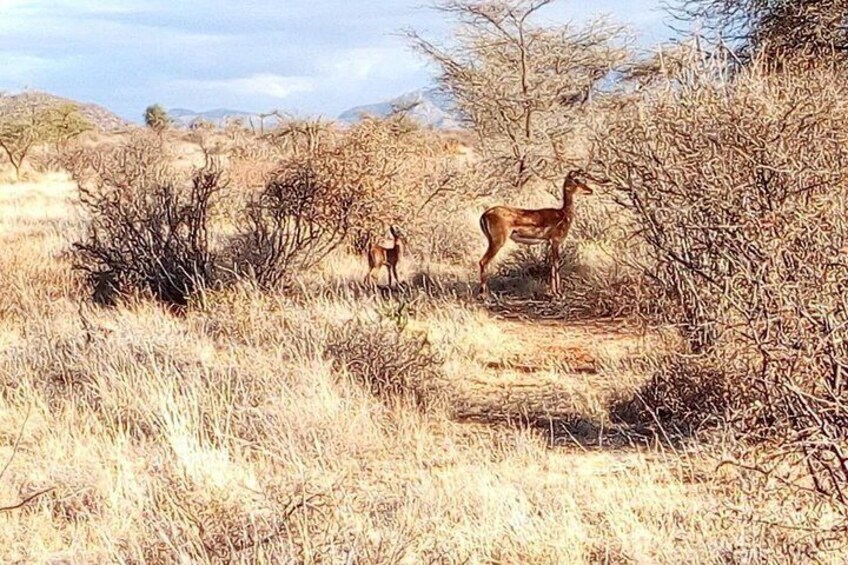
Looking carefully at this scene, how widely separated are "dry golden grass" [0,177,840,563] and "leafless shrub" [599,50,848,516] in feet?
1.39

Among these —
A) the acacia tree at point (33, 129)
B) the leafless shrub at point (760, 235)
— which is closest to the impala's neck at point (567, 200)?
the leafless shrub at point (760, 235)

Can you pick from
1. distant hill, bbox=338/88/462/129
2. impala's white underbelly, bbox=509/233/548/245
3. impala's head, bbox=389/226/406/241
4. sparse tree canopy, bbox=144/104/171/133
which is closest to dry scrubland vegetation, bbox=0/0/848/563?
impala's head, bbox=389/226/406/241

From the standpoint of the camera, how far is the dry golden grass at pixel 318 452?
404 centimetres

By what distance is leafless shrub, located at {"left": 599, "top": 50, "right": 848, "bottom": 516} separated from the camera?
11.4 feet

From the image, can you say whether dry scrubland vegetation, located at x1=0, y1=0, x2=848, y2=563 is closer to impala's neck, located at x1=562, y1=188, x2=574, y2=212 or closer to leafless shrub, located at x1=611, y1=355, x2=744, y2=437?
leafless shrub, located at x1=611, y1=355, x2=744, y2=437

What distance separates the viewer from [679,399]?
6.33 meters

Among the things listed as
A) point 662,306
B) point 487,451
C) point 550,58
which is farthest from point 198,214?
point 550,58

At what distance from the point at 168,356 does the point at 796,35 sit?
8068mm

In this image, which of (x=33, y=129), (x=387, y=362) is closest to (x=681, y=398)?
(x=387, y=362)

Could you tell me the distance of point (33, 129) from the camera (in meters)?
38.0

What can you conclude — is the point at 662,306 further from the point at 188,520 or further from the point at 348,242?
the point at 348,242

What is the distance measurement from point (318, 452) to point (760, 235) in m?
2.40

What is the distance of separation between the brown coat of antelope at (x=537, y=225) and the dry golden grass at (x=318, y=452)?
2.09 metres

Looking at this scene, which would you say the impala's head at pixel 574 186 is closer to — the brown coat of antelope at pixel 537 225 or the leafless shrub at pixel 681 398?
the brown coat of antelope at pixel 537 225
